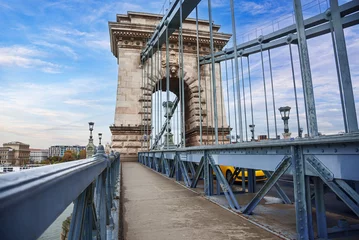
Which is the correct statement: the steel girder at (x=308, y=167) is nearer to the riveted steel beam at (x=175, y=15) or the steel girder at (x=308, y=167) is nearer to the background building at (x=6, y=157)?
the background building at (x=6, y=157)

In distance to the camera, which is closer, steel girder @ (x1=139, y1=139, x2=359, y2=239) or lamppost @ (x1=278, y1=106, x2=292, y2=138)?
steel girder @ (x1=139, y1=139, x2=359, y2=239)

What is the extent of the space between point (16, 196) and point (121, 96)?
23.3 metres

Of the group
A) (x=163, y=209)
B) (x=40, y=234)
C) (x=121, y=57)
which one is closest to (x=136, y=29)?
(x=121, y=57)

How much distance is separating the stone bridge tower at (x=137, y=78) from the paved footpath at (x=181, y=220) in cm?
1619

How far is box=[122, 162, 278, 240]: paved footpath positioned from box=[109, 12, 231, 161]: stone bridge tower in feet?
53.1

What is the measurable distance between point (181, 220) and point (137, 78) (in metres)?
21.4

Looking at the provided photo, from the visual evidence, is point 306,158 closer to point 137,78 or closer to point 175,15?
point 175,15

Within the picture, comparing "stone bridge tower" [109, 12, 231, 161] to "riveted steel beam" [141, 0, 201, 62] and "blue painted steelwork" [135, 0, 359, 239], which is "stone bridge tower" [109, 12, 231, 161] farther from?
"blue painted steelwork" [135, 0, 359, 239]

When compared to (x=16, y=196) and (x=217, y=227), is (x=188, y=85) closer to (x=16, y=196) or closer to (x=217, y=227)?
(x=217, y=227)

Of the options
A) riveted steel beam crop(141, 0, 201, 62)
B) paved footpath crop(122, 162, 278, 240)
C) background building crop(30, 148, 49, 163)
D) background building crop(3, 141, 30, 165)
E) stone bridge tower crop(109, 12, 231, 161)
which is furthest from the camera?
stone bridge tower crop(109, 12, 231, 161)

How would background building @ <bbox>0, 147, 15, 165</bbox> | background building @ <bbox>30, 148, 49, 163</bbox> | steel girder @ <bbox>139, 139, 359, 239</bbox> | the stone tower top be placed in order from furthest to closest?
the stone tower top
background building @ <bbox>30, 148, 49, 163</bbox>
background building @ <bbox>0, 147, 15, 165</bbox>
steel girder @ <bbox>139, 139, 359, 239</bbox>

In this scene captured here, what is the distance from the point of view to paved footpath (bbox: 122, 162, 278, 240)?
3247mm

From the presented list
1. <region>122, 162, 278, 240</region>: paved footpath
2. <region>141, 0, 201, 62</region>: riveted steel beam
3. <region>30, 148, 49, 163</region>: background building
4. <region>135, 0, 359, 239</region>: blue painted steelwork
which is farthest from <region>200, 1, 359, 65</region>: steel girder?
<region>30, 148, 49, 163</region>: background building

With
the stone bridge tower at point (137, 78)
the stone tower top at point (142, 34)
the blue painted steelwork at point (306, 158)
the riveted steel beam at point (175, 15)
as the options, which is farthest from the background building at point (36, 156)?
the stone tower top at point (142, 34)
